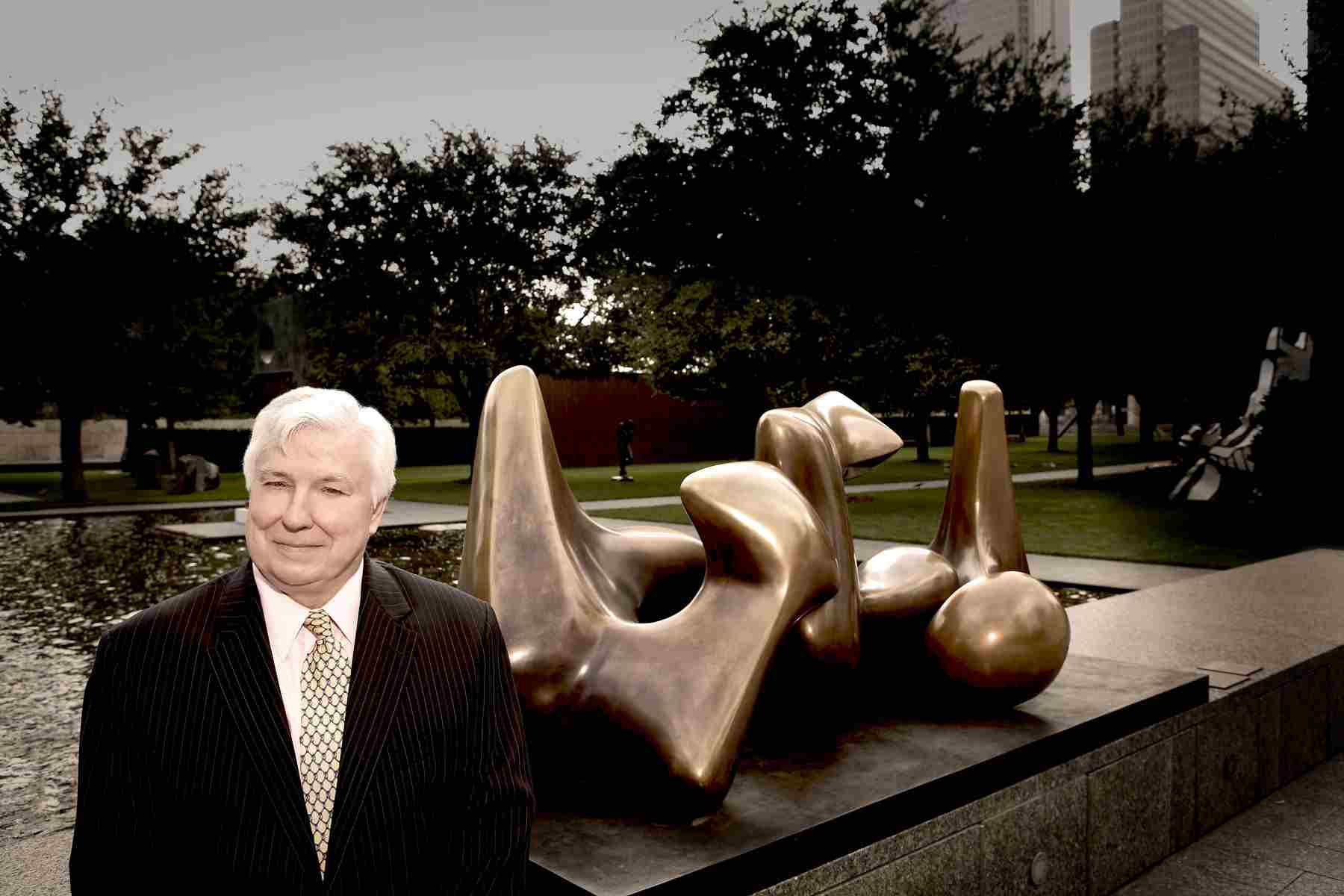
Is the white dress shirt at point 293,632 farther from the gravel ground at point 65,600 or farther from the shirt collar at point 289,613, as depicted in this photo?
the gravel ground at point 65,600

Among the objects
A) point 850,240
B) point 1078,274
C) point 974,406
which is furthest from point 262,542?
point 1078,274

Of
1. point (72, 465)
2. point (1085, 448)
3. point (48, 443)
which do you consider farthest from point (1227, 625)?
point (48, 443)

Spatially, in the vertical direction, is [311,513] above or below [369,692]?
above

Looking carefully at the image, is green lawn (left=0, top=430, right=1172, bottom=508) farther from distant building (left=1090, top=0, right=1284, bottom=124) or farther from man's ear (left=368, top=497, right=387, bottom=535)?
distant building (left=1090, top=0, right=1284, bottom=124)

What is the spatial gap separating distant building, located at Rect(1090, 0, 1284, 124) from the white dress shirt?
67.9 meters

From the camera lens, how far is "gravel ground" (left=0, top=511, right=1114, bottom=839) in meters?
4.80

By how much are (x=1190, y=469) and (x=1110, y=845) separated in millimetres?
16421

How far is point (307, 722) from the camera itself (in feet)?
6.02

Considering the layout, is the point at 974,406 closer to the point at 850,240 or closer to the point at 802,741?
the point at 802,741

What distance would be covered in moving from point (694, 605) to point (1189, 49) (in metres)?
98.6

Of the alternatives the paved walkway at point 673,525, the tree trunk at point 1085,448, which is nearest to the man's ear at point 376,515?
the paved walkway at point 673,525

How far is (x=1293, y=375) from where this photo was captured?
15727mm

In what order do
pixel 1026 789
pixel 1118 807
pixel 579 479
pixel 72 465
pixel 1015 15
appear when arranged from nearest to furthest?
pixel 1026 789 < pixel 1118 807 < pixel 72 465 < pixel 579 479 < pixel 1015 15

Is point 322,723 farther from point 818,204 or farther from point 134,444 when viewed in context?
point 134,444
